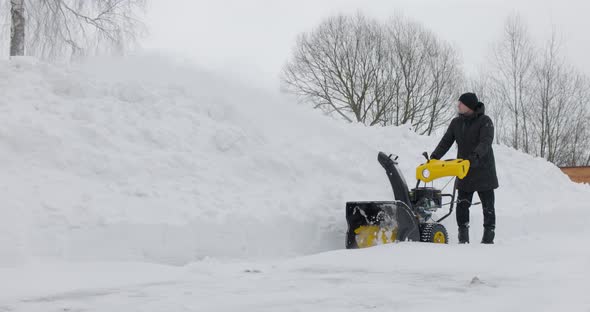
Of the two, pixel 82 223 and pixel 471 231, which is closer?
pixel 82 223

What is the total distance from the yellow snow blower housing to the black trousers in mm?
627

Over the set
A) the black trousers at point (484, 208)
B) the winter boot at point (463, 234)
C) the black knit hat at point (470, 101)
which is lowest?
the winter boot at point (463, 234)

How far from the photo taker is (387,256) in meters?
5.14

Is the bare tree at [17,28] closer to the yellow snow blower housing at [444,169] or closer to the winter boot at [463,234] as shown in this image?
the yellow snow blower housing at [444,169]

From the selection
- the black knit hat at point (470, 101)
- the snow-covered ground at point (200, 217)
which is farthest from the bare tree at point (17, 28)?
the black knit hat at point (470, 101)

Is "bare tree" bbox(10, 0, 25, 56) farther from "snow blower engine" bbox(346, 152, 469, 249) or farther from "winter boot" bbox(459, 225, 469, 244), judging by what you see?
"winter boot" bbox(459, 225, 469, 244)

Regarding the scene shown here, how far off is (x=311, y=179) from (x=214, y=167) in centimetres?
136

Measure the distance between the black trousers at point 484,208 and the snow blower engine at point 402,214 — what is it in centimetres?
40

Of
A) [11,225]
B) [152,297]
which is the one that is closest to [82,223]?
[11,225]

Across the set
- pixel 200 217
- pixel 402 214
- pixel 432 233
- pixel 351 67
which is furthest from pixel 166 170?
pixel 351 67

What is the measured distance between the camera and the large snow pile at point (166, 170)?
4867 mm

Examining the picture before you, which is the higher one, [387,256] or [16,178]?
[16,178]

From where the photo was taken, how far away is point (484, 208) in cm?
652

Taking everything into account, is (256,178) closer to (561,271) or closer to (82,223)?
(82,223)
